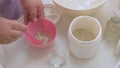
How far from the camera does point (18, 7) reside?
3.17ft

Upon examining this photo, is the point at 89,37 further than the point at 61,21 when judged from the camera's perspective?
No

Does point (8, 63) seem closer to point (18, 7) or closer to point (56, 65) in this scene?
point (56, 65)

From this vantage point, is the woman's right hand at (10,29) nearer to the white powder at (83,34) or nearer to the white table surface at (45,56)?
the white table surface at (45,56)

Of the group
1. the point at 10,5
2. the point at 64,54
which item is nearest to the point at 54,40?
the point at 64,54

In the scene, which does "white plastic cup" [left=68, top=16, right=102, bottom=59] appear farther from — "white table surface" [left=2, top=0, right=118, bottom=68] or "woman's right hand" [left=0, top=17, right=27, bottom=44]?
"woman's right hand" [left=0, top=17, right=27, bottom=44]

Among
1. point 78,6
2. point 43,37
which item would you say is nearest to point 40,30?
point 43,37

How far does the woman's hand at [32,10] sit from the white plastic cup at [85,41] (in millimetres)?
143

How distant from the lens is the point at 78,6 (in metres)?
0.77

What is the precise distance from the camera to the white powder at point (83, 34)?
2.34ft

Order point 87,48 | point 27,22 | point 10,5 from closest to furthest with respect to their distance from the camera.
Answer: point 87,48, point 27,22, point 10,5

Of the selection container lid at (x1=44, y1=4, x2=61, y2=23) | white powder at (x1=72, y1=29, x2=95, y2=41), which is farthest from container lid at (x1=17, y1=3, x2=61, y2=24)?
white powder at (x1=72, y1=29, x2=95, y2=41)

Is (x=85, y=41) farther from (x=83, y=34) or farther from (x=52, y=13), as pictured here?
(x=52, y=13)

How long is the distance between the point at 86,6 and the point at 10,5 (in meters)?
0.33

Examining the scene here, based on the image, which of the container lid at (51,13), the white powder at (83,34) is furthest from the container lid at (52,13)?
the white powder at (83,34)
